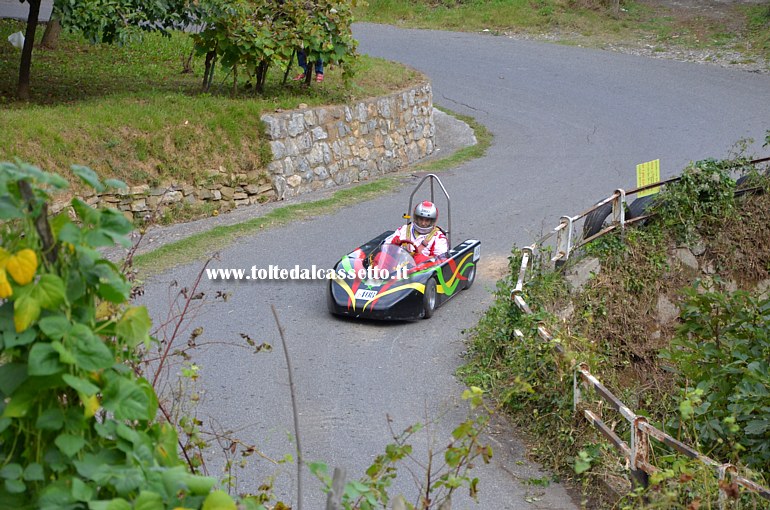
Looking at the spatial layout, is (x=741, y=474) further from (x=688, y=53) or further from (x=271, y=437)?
(x=688, y=53)

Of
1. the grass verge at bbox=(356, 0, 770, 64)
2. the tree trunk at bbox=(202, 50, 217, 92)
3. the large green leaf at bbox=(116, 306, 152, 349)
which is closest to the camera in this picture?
the large green leaf at bbox=(116, 306, 152, 349)

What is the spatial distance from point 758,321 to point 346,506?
5247 millimetres

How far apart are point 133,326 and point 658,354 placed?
6807 mm

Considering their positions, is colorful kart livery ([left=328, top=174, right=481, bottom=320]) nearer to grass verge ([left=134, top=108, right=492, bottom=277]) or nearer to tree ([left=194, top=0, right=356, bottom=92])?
grass verge ([left=134, top=108, right=492, bottom=277])

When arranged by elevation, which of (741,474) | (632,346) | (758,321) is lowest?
(632,346)

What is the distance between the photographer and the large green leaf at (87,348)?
93.7 inches

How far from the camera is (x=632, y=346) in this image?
453 inches

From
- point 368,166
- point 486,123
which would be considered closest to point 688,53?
point 486,123

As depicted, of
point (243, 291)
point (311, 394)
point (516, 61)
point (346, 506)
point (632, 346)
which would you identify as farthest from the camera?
point (516, 61)

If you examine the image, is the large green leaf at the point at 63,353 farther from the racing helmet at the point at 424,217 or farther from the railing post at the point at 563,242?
the railing post at the point at 563,242

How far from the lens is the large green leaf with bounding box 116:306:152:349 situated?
2643 mm

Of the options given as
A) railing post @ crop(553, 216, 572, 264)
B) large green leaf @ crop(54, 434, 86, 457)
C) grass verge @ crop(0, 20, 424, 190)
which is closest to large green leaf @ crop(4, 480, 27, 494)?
large green leaf @ crop(54, 434, 86, 457)

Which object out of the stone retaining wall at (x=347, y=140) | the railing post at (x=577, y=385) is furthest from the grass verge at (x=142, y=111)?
the railing post at (x=577, y=385)

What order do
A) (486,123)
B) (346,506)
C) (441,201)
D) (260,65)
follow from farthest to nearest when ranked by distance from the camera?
(486,123) < (260,65) < (441,201) < (346,506)
